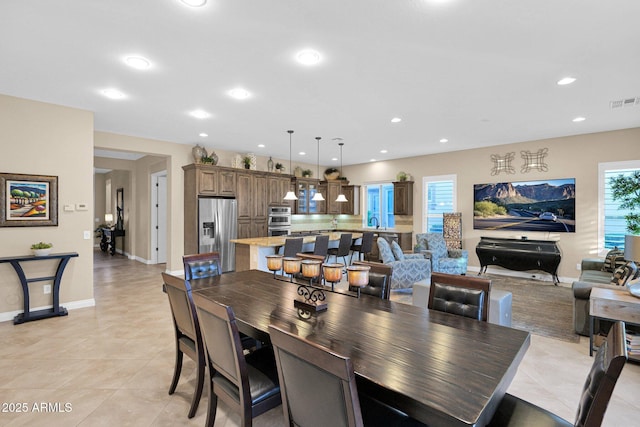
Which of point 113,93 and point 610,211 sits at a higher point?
point 113,93

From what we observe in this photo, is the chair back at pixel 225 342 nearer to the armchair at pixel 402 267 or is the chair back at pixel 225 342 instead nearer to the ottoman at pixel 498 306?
the ottoman at pixel 498 306

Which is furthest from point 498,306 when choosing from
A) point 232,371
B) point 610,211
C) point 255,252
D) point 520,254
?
point 610,211

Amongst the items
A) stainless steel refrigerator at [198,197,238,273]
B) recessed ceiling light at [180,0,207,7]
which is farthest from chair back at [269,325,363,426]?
stainless steel refrigerator at [198,197,238,273]

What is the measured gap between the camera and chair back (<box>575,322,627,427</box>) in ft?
3.26

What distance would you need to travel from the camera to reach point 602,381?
40.1 inches

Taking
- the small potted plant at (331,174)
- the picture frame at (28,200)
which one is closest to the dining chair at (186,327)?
Result: the picture frame at (28,200)

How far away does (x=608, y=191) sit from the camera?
5.61 m

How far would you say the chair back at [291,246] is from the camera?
15.5ft

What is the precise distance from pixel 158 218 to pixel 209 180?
107 inches

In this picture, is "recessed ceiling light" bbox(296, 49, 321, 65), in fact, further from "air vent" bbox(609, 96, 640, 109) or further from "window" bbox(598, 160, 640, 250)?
"window" bbox(598, 160, 640, 250)

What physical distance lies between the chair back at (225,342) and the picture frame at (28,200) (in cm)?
391

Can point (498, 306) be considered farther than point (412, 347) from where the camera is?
Yes

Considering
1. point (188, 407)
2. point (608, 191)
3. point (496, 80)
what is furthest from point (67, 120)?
point (608, 191)

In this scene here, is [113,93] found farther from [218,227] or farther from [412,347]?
[412,347]
